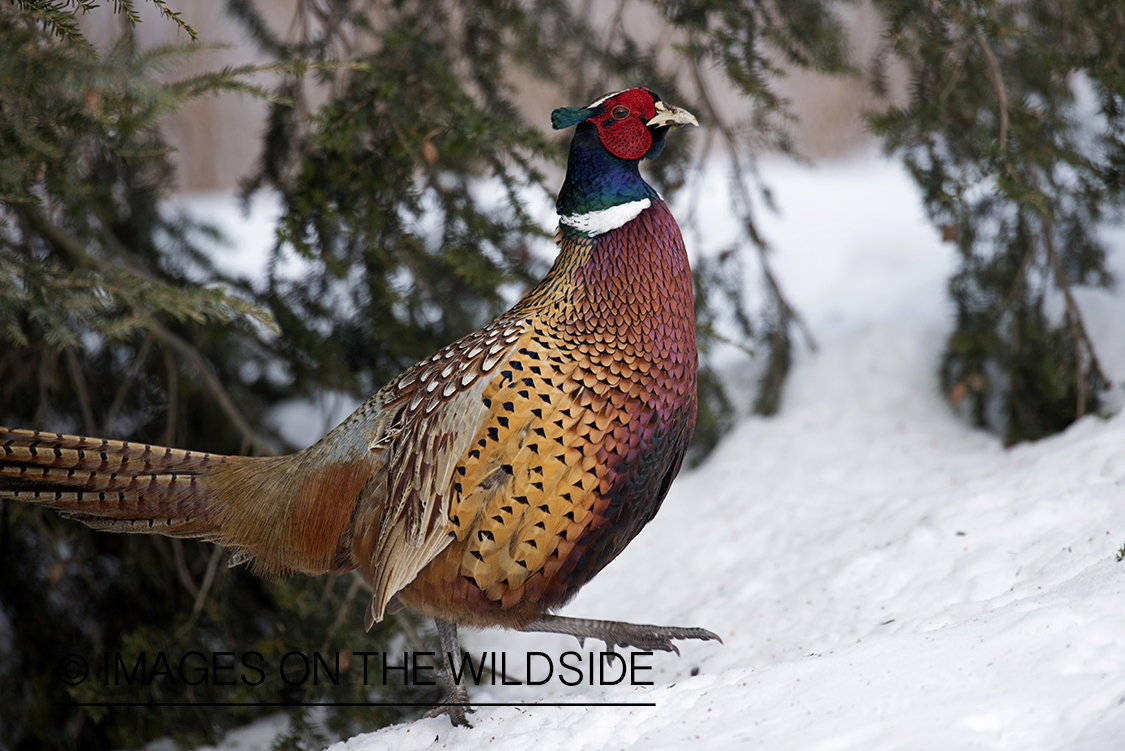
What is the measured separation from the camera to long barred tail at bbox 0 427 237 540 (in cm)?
222

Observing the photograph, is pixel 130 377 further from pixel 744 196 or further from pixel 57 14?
pixel 744 196

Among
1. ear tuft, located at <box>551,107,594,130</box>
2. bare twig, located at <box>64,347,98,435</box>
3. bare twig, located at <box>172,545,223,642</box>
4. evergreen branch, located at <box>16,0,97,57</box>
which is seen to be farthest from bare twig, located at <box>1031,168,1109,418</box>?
bare twig, located at <box>64,347,98,435</box>

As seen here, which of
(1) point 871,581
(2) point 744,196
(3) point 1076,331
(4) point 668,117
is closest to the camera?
(4) point 668,117

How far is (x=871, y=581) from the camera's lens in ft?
9.33

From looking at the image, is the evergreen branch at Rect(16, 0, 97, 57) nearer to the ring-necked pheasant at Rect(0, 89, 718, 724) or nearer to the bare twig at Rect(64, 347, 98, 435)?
the ring-necked pheasant at Rect(0, 89, 718, 724)

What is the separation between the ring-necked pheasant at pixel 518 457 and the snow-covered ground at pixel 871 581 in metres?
0.37

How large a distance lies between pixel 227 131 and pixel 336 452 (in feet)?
27.0

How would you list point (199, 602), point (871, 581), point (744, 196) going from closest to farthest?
point (871, 581), point (199, 602), point (744, 196)

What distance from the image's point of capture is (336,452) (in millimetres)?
2404

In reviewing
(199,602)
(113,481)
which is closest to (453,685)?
(113,481)

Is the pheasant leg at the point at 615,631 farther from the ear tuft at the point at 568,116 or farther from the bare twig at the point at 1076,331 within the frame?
the bare twig at the point at 1076,331

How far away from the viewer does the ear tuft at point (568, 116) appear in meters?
2.19

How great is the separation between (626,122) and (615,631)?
139cm

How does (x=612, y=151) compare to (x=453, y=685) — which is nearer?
(x=612, y=151)
